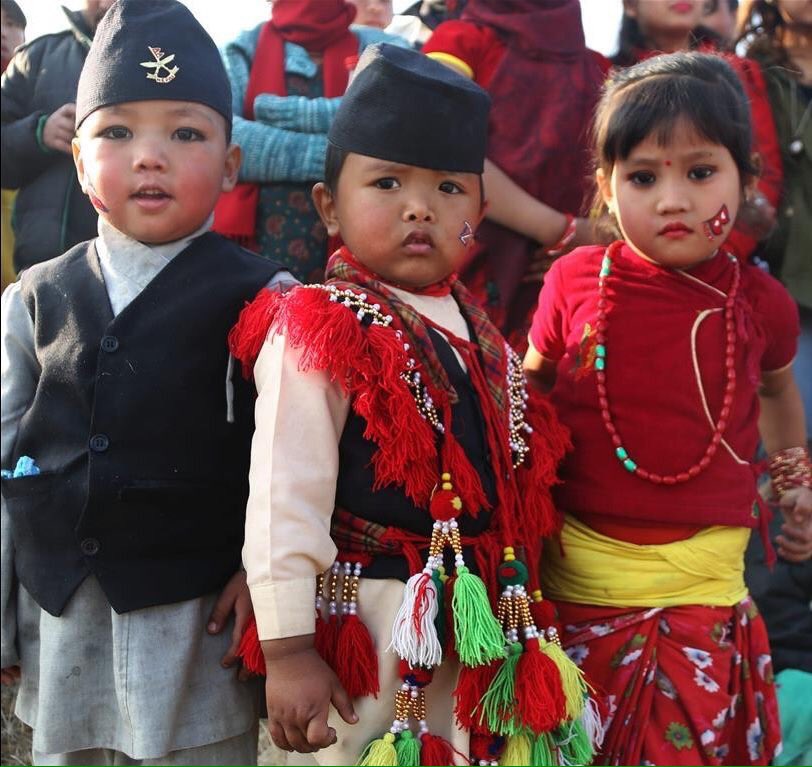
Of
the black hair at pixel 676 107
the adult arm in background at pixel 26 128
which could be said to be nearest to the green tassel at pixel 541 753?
the black hair at pixel 676 107

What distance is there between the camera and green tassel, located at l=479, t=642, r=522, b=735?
1.64 m

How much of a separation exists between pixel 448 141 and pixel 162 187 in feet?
1.72

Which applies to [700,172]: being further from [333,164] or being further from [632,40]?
[632,40]

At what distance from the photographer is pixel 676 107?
6.22 ft

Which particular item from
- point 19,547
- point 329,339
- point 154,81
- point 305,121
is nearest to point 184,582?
point 19,547

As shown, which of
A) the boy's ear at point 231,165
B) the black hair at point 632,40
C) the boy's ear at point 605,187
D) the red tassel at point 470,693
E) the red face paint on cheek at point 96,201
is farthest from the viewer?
the black hair at point 632,40

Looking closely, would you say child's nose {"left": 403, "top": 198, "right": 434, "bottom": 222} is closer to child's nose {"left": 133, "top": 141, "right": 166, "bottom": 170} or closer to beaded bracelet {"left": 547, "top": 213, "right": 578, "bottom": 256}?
child's nose {"left": 133, "top": 141, "right": 166, "bottom": 170}

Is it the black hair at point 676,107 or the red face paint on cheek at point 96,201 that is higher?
the black hair at point 676,107

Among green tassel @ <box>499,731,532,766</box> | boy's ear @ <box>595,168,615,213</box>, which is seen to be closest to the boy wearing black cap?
green tassel @ <box>499,731,532,766</box>

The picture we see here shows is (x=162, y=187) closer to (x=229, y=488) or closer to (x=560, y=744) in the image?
(x=229, y=488)

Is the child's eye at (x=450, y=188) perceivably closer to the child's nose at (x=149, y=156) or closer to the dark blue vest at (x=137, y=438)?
the dark blue vest at (x=137, y=438)

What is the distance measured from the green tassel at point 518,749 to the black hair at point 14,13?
2.89 meters

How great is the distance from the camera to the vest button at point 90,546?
168 cm

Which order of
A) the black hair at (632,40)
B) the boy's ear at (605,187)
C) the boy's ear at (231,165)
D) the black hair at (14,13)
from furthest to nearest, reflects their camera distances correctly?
the black hair at (14,13), the black hair at (632,40), the boy's ear at (605,187), the boy's ear at (231,165)
